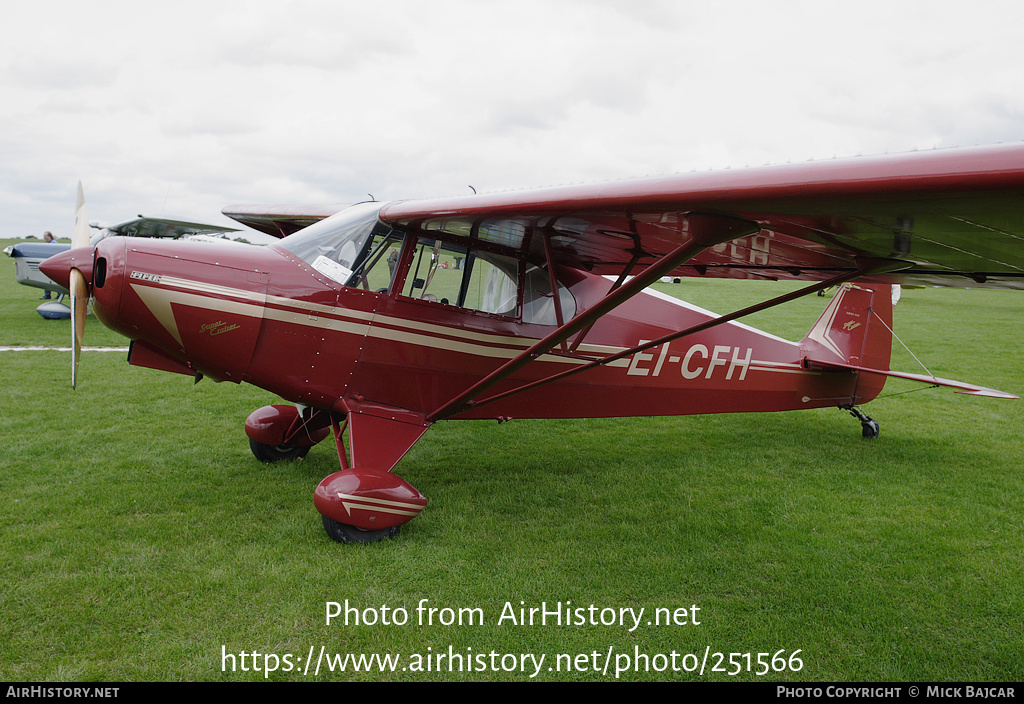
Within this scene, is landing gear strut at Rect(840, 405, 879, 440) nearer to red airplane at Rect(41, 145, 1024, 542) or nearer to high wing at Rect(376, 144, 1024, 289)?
red airplane at Rect(41, 145, 1024, 542)

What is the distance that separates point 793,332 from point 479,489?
13.1m

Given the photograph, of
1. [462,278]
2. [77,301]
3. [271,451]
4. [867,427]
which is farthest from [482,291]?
[867,427]

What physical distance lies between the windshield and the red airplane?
0.01 meters

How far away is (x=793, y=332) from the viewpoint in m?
15.5

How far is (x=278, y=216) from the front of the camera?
8.10 m

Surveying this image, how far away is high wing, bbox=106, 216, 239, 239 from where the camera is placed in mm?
18219

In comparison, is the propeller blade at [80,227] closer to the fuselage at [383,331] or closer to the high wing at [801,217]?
the fuselage at [383,331]

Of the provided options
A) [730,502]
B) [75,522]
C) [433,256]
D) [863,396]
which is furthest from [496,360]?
[863,396]

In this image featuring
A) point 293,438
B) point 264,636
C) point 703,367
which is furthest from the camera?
point 703,367

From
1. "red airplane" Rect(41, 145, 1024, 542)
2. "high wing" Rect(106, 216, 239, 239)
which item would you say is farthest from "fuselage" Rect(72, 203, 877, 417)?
"high wing" Rect(106, 216, 239, 239)

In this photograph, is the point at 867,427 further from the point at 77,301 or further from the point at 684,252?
the point at 77,301

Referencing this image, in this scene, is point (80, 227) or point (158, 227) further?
point (158, 227)

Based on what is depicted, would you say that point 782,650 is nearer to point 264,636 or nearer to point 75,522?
point 264,636

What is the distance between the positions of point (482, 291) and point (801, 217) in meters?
2.49
